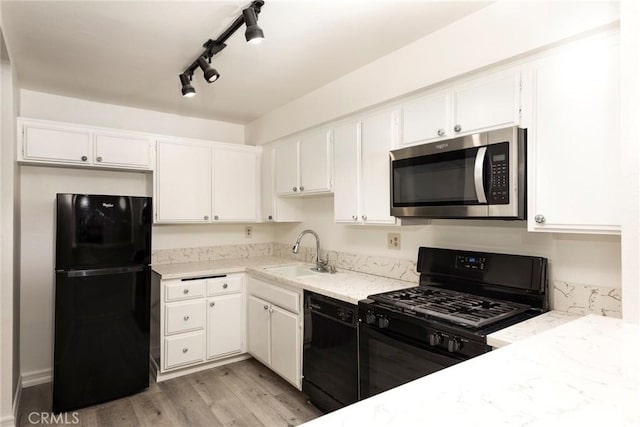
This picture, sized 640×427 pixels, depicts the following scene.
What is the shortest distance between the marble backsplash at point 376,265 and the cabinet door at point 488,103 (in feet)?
2.84

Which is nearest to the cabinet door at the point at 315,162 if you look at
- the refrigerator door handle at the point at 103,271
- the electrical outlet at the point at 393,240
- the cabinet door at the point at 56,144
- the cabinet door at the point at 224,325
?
the electrical outlet at the point at 393,240

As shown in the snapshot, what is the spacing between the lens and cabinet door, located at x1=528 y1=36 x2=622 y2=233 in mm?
1440

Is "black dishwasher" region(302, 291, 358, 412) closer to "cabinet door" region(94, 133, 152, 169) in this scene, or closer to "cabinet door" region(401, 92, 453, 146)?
"cabinet door" region(401, 92, 453, 146)

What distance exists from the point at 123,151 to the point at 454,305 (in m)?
2.80

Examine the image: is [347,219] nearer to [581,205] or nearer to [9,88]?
[581,205]

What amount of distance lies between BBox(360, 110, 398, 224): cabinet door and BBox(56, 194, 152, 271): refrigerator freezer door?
171 centimetres

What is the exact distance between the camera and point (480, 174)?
1724mm

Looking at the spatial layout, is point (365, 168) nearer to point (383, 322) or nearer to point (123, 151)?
point (383, 322)

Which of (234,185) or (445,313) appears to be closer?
(445,313)

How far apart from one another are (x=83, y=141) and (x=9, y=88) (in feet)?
1.99

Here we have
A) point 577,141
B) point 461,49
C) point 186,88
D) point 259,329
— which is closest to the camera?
point 577,141

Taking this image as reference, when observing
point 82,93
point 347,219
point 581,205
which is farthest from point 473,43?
point 82,93

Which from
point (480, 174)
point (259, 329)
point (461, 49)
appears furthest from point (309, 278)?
point (461, 49)

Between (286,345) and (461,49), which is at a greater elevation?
(461,49)
